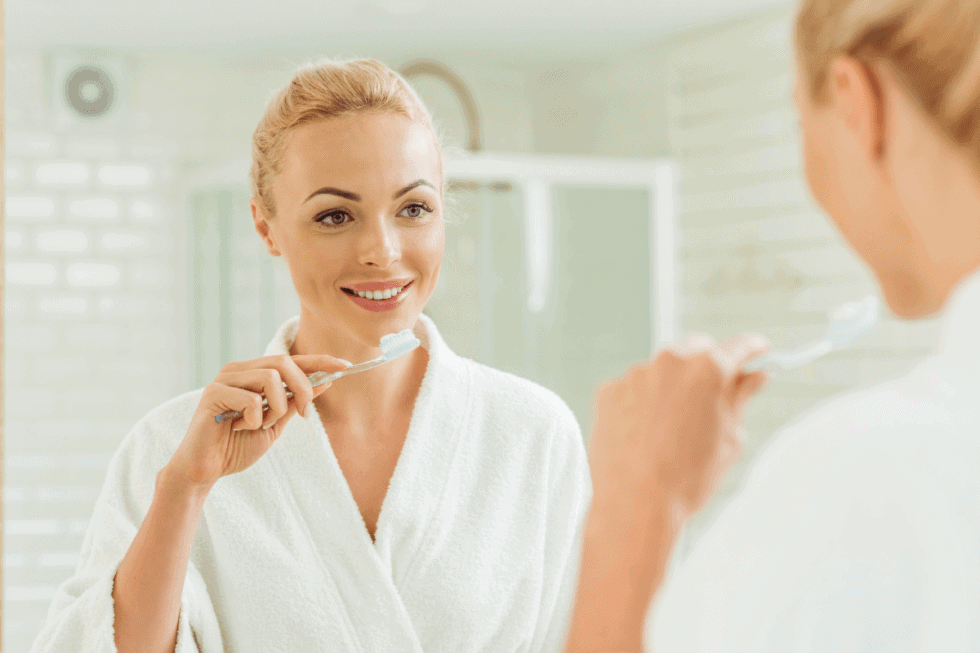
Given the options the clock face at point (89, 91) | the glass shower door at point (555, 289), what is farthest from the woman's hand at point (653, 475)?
the clock face at point (89, 91)

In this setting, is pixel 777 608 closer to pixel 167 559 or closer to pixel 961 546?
pixel 961 546

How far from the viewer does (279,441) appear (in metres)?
0.74

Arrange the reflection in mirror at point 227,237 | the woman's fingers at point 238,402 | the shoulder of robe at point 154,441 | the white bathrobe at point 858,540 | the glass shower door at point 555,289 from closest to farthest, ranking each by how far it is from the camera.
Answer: the white bathrobe at point 858,540, the woman's fingers at point 238,402, the shoulder of robe at point 154,441, the reflection in mirror at point 227,237, the glass shower door at point 555,289

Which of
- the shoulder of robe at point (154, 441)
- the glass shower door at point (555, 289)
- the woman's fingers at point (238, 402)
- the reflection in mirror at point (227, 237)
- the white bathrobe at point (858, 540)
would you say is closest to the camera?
the white bathrobe at point (858, 540)

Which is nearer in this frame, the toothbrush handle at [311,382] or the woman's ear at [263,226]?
the toothbrush handle at [311,382]

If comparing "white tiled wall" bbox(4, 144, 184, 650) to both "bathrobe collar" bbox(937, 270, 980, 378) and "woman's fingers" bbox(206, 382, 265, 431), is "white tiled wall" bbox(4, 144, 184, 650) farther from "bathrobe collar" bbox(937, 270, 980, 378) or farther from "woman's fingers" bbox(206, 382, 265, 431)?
"bathrobe collar" bbox(937, 270, 980, 378)

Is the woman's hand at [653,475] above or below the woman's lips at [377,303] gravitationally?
below

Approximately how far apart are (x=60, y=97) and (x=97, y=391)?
2.33 ft

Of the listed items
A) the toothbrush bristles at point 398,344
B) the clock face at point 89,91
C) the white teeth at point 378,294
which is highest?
the clock face at point 89,91

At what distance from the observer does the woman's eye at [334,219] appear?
0.70 metres

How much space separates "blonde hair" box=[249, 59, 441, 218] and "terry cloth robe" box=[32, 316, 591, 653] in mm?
149

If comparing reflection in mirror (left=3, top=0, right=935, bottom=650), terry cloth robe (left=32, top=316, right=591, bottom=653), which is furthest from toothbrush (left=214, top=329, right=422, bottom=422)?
reflection in mirror (left=3, top=0, right=935, bottom=650)

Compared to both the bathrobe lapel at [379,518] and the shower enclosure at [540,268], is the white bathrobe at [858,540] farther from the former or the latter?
the shower enclosure at [540,268]

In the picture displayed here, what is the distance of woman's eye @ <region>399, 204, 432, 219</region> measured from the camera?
0.71 m
